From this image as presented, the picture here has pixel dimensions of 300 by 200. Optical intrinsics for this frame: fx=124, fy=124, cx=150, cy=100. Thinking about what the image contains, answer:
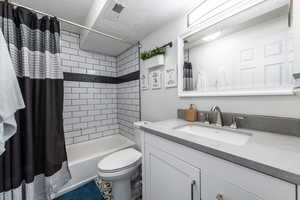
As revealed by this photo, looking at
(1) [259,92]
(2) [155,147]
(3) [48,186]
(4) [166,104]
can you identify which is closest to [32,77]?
(3) [48,186]

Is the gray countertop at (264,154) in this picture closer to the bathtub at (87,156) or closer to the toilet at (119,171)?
the toilet at (119,171)

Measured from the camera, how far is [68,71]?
2.07m

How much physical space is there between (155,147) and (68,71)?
6.54 ft

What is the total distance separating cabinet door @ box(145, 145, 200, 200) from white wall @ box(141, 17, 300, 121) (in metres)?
0.63

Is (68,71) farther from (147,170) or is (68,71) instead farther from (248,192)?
(248,192)

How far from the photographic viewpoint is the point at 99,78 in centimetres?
241

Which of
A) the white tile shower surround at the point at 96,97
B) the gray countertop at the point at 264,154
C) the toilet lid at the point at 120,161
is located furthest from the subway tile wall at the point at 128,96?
the gray countertop at the point at 264,154

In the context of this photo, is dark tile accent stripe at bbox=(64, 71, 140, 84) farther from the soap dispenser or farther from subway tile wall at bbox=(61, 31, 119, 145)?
the soap dispenser

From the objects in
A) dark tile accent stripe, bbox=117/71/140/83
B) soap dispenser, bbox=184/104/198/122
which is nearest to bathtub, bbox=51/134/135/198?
dark tile accent stripe, bbox=117/71/140/83

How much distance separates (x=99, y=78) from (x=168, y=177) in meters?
2.15

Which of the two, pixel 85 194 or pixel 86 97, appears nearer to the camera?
pixel 85 194

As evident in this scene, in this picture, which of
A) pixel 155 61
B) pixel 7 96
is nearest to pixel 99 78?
pixel 155 61

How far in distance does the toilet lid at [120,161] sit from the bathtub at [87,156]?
478 mm

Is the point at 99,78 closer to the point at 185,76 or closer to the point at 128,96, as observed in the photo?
the point at 128,96
